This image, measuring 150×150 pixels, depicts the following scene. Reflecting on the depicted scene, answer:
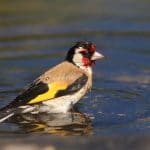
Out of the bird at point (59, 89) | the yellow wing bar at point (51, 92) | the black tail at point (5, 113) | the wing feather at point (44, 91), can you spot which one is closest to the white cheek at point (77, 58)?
the bird at point (59, 89)

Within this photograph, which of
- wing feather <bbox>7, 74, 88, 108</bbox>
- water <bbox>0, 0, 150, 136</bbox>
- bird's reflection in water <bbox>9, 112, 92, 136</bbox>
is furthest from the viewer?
wing feather <bbox>7, 74, 88, 108</bbox>

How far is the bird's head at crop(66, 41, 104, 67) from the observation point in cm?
1111

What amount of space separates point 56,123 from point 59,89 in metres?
0.53

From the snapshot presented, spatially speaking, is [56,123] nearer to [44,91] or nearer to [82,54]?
[44,91]

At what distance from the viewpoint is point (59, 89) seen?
10578mm

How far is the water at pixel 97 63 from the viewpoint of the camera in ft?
33.1

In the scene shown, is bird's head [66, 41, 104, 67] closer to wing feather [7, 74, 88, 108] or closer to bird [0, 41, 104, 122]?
bird [0, 41, 104, 122]

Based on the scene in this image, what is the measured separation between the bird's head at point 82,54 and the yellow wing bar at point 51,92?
0.55m

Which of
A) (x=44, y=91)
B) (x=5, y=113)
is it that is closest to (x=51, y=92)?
(x=44, y=91)

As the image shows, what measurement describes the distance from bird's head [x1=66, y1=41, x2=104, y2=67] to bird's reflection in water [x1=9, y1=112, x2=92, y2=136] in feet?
2.44

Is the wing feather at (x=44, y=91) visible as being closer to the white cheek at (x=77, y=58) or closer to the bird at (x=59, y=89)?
the bird at (x=59, y=89)

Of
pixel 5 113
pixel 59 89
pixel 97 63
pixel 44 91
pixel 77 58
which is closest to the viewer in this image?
pixel 5 113

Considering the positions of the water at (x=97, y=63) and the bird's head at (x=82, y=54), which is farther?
the bird's head at (x=82, y=54)

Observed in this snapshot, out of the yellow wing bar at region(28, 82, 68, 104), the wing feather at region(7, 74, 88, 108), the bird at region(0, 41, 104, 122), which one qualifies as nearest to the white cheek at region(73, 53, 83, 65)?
the bird at region(0, 41, 104, 122)
